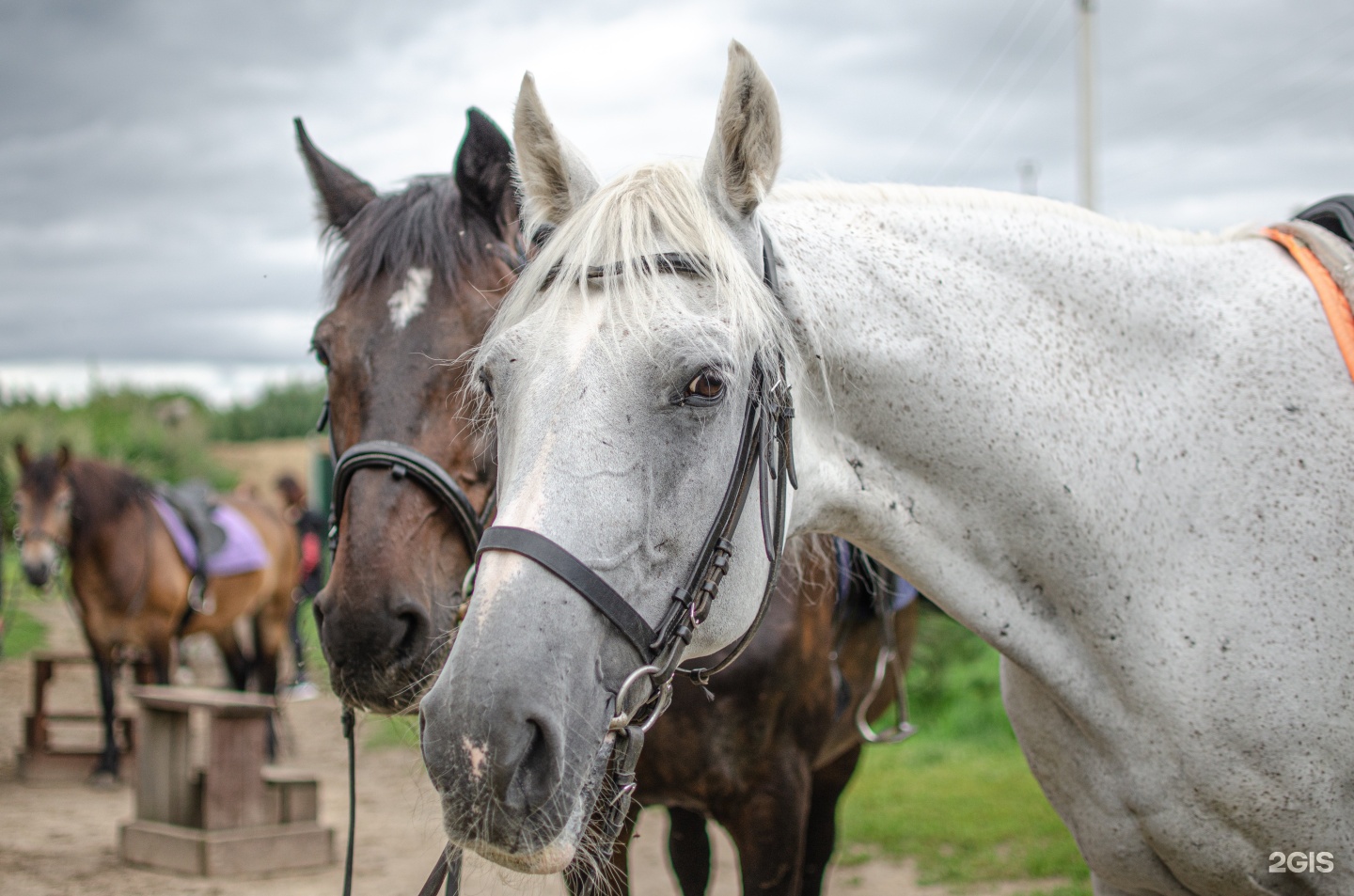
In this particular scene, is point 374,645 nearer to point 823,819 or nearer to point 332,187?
point 332,187

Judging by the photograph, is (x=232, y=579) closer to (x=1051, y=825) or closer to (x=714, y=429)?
(x=1051, y=825)

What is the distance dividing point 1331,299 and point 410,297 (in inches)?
87.5

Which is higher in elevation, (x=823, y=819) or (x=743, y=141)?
(x=743, y=141)

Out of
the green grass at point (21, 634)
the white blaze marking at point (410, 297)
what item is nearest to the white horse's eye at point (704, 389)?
the white blaze marking at point (410, 297)

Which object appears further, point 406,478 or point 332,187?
point 332,187

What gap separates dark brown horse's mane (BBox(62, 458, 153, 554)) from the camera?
330 inches

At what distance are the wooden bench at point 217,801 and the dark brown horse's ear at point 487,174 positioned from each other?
398 cm

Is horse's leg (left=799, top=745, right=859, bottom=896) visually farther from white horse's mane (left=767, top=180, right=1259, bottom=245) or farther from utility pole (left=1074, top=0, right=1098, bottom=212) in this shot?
utility pole (left=1074, top=0, right=1098, bottom=212)

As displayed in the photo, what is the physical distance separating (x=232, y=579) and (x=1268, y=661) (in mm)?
9508

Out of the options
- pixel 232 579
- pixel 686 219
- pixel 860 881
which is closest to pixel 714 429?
pixel 686 219

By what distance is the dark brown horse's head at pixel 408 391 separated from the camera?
7.72ft

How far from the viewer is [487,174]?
2.90 meters

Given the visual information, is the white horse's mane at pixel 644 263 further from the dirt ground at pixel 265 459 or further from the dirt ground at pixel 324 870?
the dirt ground at pixel 265 459

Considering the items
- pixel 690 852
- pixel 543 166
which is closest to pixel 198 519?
pixel 690 852
